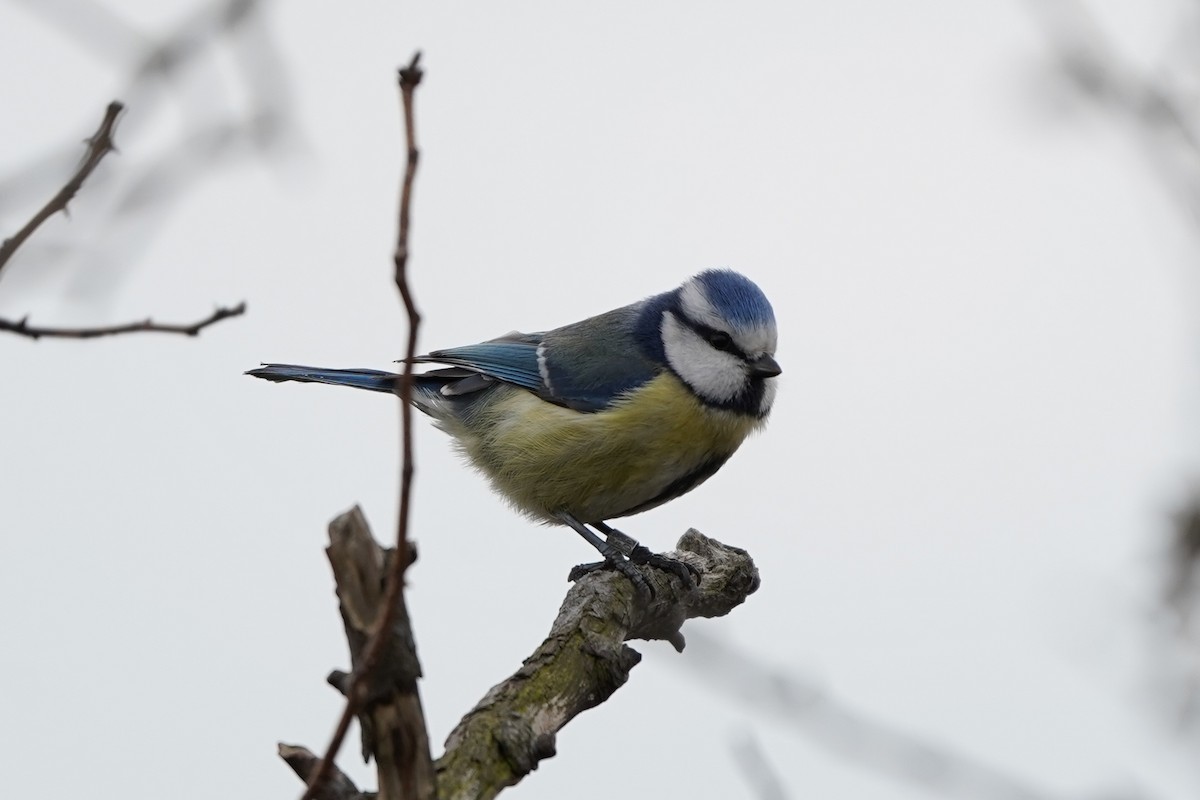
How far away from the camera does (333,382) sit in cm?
489

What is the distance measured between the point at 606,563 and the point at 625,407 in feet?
1.78

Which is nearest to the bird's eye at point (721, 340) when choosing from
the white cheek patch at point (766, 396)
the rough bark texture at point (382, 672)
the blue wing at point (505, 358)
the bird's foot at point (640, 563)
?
the white cheek patch at point (766, 396)

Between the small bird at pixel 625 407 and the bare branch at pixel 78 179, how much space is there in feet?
7.59

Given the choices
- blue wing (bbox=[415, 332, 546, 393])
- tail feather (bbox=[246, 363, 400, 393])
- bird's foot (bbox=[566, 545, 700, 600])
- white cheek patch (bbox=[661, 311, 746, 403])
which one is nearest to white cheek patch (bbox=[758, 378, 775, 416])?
white cheek patch (bbox=[661, 311, 746, 403])

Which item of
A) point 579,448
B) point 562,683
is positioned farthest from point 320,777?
point 579,448

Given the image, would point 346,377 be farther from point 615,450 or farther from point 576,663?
point 576,663

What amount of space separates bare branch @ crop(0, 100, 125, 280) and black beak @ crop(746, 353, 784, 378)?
107 inches

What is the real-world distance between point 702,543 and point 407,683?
7.94 feet

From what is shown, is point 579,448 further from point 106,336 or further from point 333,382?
point 106,336

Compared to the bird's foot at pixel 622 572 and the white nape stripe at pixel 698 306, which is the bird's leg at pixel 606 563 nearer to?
the bird's foot at pixel 622 572

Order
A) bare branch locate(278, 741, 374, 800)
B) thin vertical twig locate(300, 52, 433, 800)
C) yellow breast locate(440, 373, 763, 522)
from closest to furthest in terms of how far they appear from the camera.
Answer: thin vertical twig locate(300, 52, 433, 800)
bare branch locate(278, 741, 374, 800)
yellow breast locate(440, 373, 763, 522)

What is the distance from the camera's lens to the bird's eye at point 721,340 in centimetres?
450

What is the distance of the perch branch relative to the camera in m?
2.72

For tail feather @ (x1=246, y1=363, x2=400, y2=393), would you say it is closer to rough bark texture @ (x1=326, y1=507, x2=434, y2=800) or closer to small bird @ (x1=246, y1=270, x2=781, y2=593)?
small bird @ (x1=246, y1=270, x2=781, y2=593)
